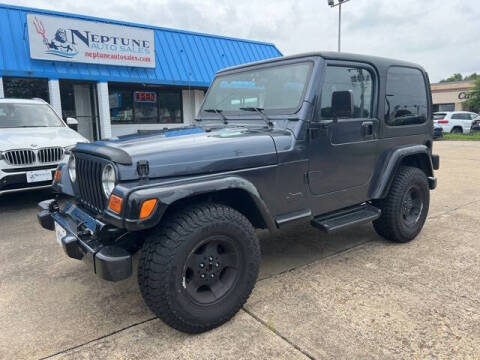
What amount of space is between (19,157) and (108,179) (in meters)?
3.82

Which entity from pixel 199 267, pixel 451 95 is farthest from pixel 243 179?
pixel 451 95

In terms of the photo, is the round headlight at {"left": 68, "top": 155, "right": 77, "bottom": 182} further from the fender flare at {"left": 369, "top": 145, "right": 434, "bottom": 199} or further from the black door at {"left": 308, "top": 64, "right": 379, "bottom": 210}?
the fender flare at {"left": 369, "top": 145, "right": 434, "bottom": 199}

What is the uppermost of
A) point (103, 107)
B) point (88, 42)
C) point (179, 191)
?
point (88, 42)

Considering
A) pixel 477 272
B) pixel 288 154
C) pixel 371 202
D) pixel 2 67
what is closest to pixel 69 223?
pixel 288 154

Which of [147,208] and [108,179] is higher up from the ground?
[108,179]

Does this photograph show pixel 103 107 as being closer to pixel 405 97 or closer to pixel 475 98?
pixel 405 97

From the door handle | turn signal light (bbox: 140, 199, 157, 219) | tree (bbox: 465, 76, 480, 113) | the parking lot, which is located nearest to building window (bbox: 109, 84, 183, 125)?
the parking lot

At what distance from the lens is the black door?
10.4 feet

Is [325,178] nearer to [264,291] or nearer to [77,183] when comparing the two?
[264,291]

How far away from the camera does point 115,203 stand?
2.27 metres

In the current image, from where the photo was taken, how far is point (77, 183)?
292 cm

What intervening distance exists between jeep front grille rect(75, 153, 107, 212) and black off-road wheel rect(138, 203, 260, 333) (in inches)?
19.0

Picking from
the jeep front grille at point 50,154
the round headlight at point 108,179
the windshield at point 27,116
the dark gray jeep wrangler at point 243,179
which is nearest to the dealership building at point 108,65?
the windshield at point 27,116

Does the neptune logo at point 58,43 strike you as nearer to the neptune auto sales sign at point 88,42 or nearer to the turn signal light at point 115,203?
the neptune auto sales sign at point 88,42
